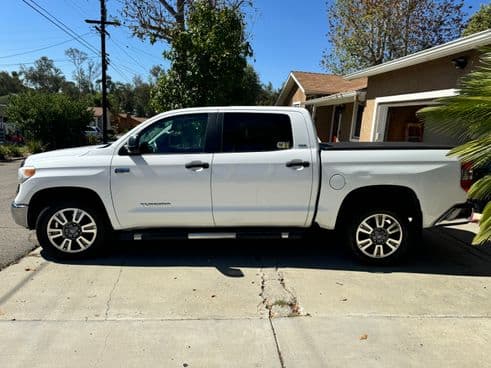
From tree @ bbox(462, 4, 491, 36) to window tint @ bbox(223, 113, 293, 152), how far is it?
805 inches

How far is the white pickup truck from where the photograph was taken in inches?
176

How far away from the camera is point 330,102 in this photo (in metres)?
15.8

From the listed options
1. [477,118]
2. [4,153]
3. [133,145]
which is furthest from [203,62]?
[4,153]

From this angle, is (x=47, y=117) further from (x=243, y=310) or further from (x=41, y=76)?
(x=41, y=76)

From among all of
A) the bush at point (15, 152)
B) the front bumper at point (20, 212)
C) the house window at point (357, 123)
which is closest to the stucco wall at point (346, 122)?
the house window at point (357, 123)

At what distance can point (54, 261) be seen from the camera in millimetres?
4789

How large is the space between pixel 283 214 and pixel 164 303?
1734 millimetres

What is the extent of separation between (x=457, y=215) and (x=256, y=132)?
2.63 m

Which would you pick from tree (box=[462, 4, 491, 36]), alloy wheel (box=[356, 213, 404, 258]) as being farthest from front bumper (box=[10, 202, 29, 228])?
tree (box=[462, 4, 491, 36])

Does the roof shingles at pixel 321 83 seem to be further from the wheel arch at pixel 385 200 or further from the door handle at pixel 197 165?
the door handle at pixel 197 165

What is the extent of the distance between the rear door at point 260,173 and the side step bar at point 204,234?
0.33ft

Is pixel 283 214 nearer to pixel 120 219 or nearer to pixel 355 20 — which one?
pixel 120 219

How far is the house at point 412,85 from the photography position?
738 centimetres

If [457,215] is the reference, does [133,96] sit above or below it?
above
